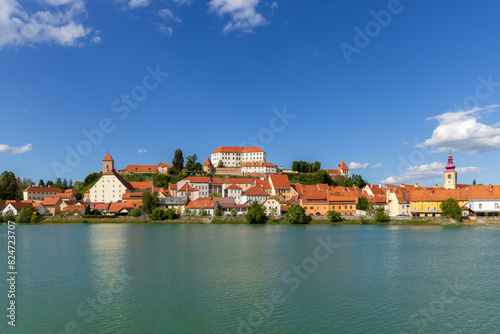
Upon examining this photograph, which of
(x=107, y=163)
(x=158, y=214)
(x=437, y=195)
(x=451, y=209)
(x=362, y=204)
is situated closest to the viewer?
(x=451, y=209)

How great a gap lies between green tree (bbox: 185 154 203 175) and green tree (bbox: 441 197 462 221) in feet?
175

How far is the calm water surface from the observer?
37.8ft

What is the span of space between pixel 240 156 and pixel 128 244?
6947cm

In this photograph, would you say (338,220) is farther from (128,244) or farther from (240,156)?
(240,156)

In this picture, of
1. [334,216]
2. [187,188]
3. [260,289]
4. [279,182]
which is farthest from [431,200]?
[260,289]

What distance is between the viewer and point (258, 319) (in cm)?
1178

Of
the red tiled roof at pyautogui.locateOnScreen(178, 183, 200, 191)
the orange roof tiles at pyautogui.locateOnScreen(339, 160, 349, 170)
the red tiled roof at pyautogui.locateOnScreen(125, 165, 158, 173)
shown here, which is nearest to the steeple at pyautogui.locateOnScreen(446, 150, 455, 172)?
the orange roof tiles at pyautogui.locateOnScreen(339, 160, 349, 170)

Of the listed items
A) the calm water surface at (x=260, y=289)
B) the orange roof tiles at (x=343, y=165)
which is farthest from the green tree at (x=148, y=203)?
the orange roof tiles at (x=343, y=165)

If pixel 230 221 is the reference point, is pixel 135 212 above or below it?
above

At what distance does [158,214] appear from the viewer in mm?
53094

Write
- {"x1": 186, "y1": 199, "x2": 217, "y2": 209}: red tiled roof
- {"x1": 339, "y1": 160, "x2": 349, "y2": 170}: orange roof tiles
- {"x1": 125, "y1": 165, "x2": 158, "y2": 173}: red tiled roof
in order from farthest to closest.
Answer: {"x1": 339, "y1": 160, "x2": 349, "y2": 170}: orange roof tiles, {"x1": 125, "y1": 165, "x2": 158, "y2": 173}: red tiled roof, {"x1": 186, "y1": 199, "x2": 217, "y2": 209}: red tiled roof

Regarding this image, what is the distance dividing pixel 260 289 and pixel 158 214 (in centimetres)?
4069

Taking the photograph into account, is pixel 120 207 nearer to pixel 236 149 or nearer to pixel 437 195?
pixel 236 149

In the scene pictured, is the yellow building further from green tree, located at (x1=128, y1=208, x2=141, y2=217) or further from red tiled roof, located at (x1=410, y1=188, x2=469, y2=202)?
green tree, located at (x1=128, y1=208, x2=141, y2=217)
